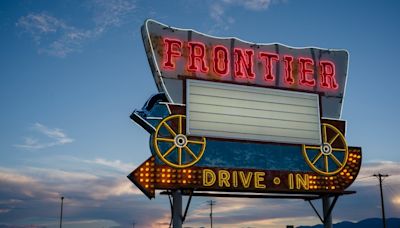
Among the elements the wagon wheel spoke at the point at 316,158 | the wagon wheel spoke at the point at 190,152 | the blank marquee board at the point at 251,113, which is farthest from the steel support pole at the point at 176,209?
the wagon wheel spoke at the point at 316,158

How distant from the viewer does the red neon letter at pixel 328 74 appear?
23.3 m

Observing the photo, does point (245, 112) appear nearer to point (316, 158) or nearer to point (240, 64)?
point (240, 64)

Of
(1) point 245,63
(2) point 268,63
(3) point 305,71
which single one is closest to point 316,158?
(3) point 305,71

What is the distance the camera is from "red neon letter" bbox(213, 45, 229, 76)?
21553 millimetres

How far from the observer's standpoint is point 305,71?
2316 cm

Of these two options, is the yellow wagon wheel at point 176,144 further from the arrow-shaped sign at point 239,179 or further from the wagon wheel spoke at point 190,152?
the arrow-shaped sign at point 239,179

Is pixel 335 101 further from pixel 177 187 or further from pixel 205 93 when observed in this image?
pixel 177 187

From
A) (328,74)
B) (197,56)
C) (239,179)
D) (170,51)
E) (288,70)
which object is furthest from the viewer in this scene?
(328,74)

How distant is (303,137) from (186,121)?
218 inches

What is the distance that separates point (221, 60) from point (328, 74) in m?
5.42

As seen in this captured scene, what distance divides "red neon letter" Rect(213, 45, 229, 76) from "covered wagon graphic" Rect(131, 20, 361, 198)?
43mm

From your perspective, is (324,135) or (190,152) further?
(324,135)

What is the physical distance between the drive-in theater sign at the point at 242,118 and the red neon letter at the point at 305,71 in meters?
0.05

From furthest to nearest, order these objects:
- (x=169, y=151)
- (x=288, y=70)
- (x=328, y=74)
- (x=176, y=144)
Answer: (x=328, y=74) < (x=288, y=70) < (x=176, y=144) < (x=169, y=151)
